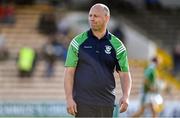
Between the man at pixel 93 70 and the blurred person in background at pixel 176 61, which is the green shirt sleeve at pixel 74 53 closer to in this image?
the man at pixel 93 70

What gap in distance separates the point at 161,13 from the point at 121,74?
21.5 metres

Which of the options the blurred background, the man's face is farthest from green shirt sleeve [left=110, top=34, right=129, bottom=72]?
the blurred background

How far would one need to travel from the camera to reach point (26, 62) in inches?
938

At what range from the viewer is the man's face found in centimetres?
830

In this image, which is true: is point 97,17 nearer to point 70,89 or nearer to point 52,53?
point 70,89

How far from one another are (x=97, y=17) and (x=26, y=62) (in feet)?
51.3

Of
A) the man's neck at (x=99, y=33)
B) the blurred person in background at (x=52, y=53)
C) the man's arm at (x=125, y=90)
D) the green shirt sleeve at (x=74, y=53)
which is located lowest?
the blurred person in background at (x=52, y=53)

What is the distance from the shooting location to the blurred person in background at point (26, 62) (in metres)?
23.8

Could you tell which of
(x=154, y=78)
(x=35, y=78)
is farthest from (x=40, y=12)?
(x=154, y=78)

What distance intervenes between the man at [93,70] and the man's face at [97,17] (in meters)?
0.04

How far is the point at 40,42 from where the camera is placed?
2588 cm

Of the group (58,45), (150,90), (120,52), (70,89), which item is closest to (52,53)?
(58,45)

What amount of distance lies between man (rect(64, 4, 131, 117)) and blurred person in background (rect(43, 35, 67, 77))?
15.7 m

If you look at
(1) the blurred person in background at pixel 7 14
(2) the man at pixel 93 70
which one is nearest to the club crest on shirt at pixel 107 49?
(2) the man at pixel 93 70
